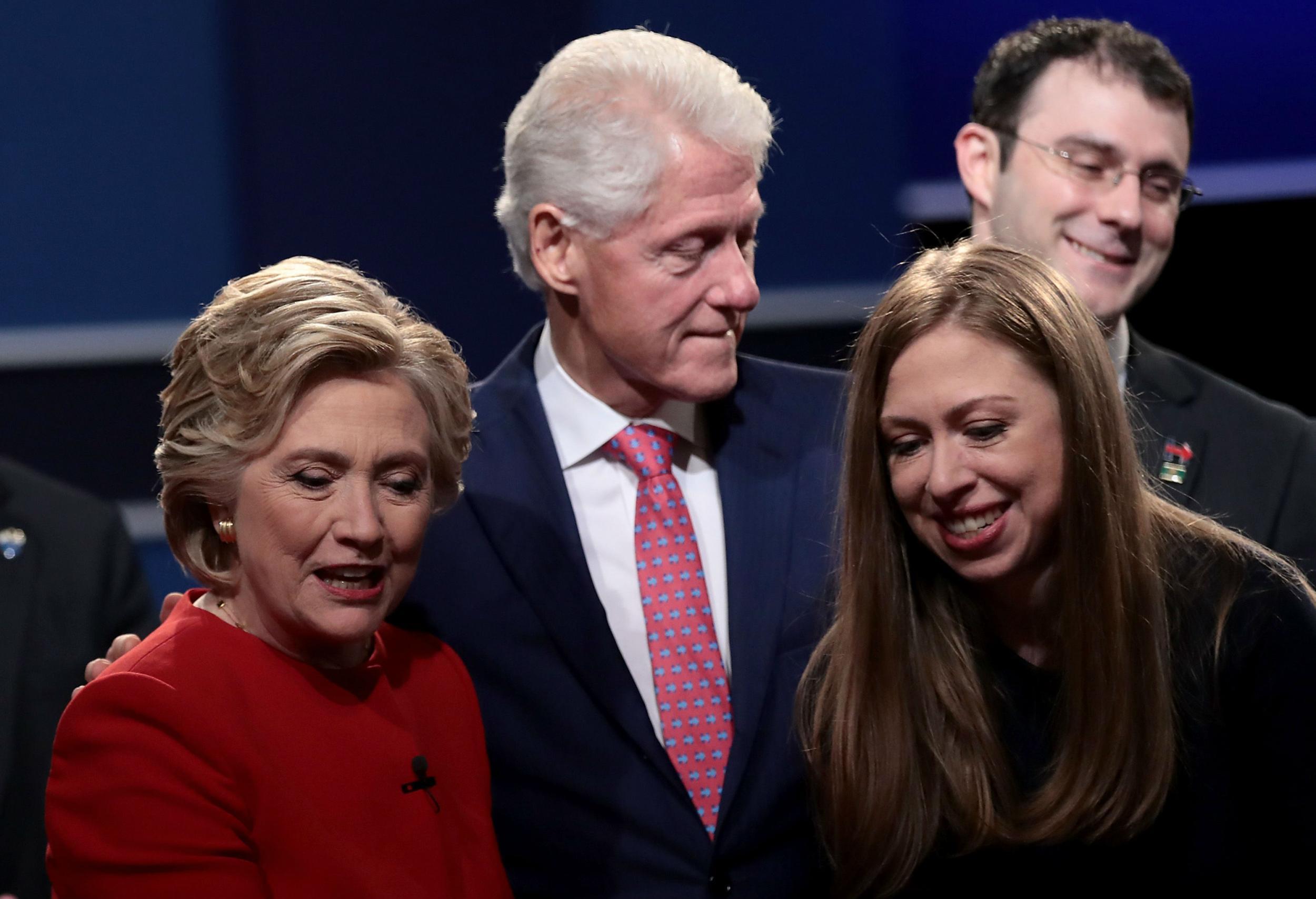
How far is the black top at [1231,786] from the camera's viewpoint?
5.84 ft

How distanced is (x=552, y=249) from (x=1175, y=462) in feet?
3.66

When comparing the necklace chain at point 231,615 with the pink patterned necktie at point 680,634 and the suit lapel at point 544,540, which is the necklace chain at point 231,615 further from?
the pink patterned necktie at point 680,634

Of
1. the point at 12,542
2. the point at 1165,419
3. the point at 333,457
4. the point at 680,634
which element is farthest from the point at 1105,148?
the point at 12,542

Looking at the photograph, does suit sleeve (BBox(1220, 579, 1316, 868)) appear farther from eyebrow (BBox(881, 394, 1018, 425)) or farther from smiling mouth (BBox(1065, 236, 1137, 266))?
smiling mouth (BBox(1065, 236, 1137, 266))

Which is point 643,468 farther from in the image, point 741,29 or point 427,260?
point 741,29

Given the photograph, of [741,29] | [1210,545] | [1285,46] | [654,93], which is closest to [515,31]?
[741,29]

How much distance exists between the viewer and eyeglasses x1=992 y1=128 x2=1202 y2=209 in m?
2.56

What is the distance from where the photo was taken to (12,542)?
98.3 inches

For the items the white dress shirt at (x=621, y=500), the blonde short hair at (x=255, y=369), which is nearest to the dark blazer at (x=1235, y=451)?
the white dress shirt at (x=621, y=500)

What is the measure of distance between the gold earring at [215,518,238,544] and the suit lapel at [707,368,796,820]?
73 cm

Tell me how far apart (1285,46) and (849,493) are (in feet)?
7.41

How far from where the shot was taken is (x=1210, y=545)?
74.1 inches

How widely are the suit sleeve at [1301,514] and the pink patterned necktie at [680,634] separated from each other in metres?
1.04

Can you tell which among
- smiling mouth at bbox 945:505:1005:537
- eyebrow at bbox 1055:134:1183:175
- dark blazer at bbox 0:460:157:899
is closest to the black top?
smiling mouth at bbox 945:505:1005:537
